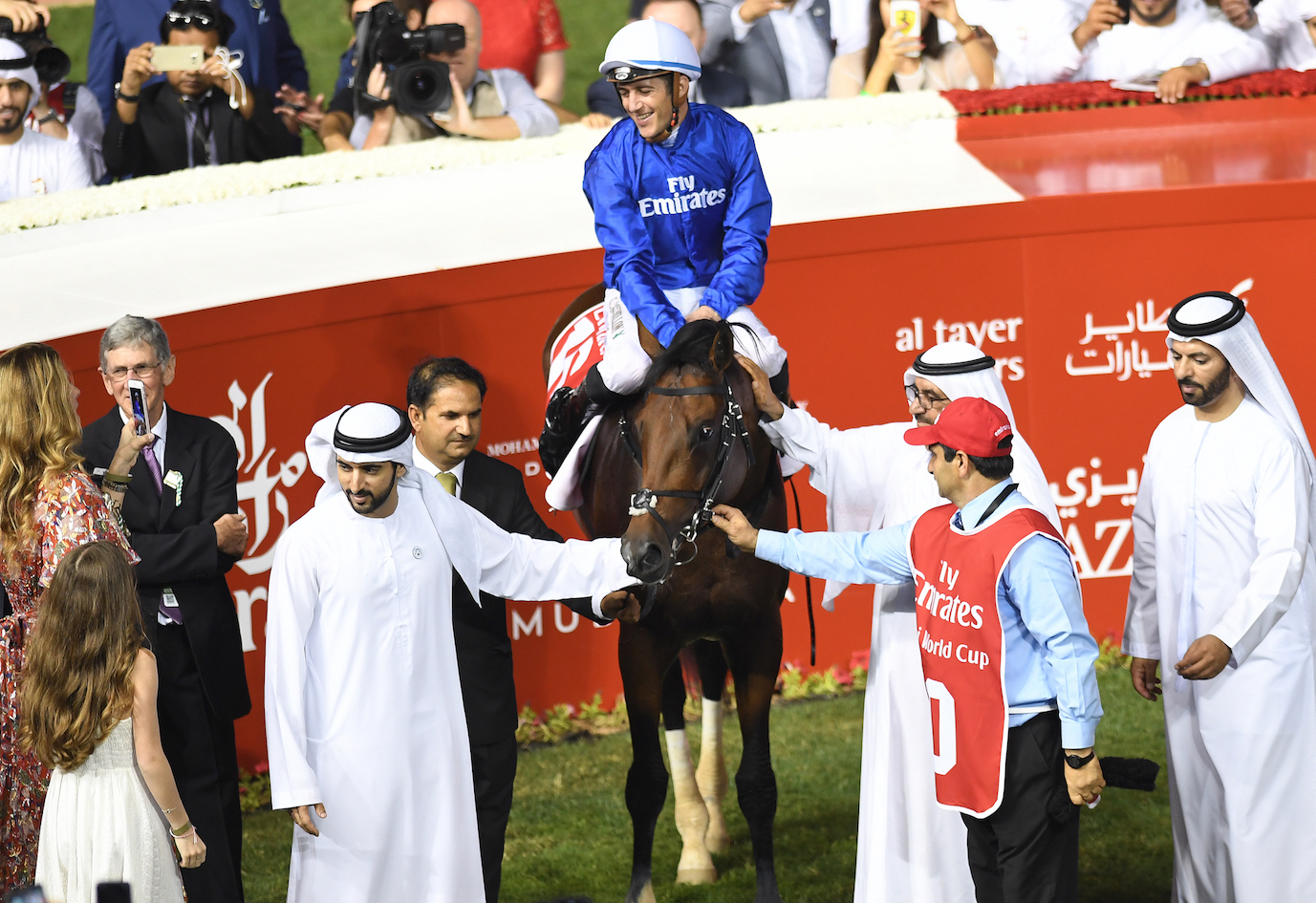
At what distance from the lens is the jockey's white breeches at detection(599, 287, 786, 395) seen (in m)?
4.83

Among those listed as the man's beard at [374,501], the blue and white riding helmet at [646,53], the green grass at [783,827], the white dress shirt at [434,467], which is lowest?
the green grass at [783,827]

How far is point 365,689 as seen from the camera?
4.13 m

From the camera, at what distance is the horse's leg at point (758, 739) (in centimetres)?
519

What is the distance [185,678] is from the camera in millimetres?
4738

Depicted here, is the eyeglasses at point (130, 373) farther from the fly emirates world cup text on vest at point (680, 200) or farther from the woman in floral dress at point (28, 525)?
Result: the fly emirates world cup text on vest at point (680, 200)

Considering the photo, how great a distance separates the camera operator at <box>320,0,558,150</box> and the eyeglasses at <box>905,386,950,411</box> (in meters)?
3.62

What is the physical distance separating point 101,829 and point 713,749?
2.76 meters

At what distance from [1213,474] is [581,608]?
1.98 meters

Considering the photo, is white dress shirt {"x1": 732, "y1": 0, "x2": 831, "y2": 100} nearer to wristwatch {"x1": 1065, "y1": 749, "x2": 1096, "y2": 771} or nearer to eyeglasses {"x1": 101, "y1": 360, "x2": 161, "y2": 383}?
eyeglasses {"x1": 101, "y1": 360, "x2": 161, "y2": 383}

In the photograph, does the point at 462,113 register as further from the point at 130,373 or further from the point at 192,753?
the point at 192,753

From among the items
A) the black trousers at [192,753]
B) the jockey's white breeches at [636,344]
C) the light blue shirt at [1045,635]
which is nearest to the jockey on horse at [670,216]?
the jockey's white breeches at [636,344]

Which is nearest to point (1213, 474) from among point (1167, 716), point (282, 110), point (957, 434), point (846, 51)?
point (1167, 716)

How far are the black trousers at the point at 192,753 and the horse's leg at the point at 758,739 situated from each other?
169 centimetres

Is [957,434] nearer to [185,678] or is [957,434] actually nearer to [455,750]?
[455,750]
